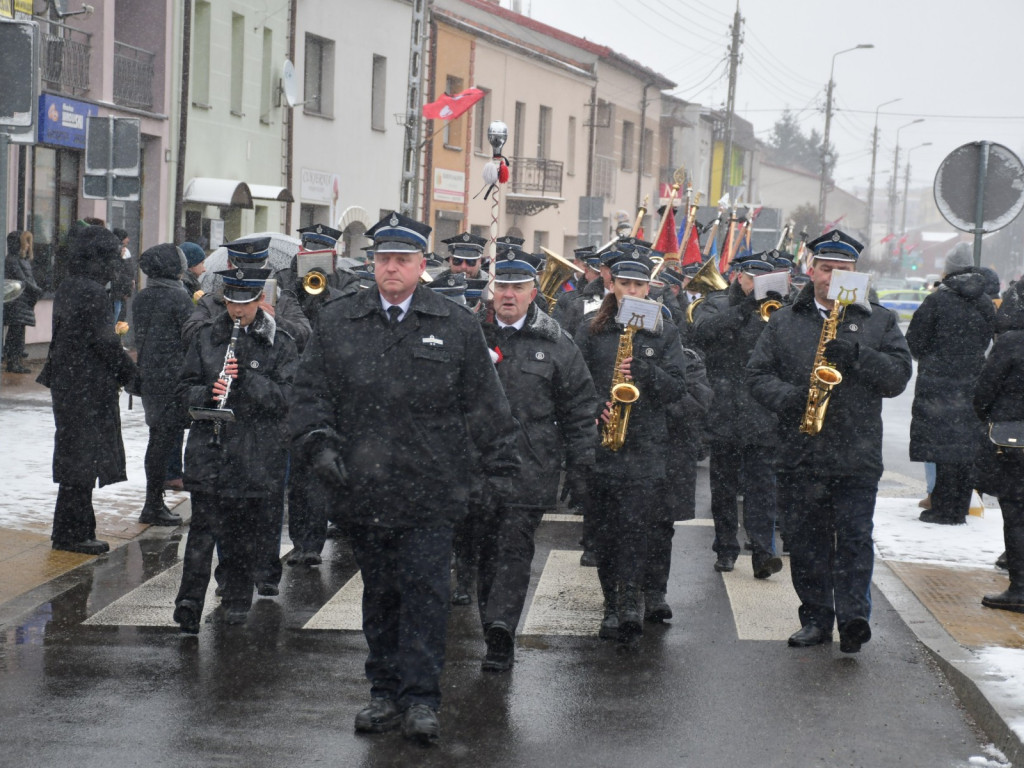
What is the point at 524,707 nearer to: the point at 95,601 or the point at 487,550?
the point at 487,550

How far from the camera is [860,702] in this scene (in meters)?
6.42

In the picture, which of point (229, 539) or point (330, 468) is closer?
point (330, 468)

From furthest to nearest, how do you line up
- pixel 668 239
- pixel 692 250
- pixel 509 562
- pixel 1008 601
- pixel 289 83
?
pixel 289 83
pixel 692 250
pixel 668 239
pixel 1008 601
pixel 509 562

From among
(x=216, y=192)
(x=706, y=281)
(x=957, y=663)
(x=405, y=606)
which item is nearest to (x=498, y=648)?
(x=405, y=606)

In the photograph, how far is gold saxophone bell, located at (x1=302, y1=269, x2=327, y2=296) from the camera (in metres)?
9.89

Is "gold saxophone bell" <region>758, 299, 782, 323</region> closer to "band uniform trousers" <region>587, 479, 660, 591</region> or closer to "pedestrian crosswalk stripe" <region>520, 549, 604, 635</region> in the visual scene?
"pedestrian crosswalk stripe" <region>520, 549, 604, 635</region>

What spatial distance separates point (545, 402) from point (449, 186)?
31445mm

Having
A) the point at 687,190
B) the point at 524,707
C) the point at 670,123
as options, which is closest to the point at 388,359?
the point at 524,707

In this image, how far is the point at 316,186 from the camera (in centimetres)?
3222

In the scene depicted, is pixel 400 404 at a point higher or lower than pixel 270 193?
lower

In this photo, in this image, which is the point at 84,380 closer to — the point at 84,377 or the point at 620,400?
the point at 84,377

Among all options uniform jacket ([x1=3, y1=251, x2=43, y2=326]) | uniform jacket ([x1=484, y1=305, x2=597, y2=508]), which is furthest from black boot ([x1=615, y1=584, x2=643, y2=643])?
uniform jacket ([x1=3, y1=251, x2=43, y2=326])

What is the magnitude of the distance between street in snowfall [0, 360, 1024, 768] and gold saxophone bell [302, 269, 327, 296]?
5.50 ft

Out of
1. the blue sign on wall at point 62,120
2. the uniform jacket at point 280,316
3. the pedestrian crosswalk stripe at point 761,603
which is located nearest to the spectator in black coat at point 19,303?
the blue sign on wall at point 62,120
